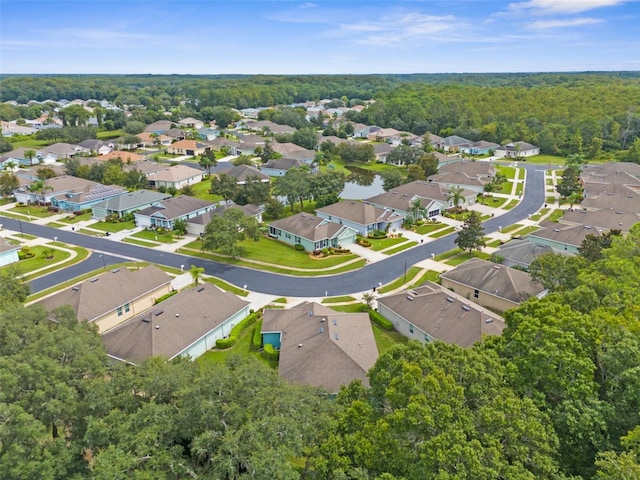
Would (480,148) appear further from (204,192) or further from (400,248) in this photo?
(204,192)

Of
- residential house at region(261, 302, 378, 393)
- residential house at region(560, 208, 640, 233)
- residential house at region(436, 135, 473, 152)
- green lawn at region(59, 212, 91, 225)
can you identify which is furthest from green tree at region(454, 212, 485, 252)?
residential house at region(436, 135, 473, 152)

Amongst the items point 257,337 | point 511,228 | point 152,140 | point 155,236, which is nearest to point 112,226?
point 155,236

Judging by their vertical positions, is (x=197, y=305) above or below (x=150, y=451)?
below

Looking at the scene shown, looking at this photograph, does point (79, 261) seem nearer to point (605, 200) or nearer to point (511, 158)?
point (605, 200)

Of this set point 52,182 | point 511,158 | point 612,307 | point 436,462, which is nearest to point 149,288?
point 436,462

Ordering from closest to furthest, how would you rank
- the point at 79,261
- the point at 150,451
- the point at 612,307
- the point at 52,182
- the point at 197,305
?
the point at 150,451 → the point at 612,307 → the point at 197,305 → the point at 79,261 → the point at 52,182

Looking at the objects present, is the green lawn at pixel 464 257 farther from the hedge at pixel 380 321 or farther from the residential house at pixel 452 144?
the residential house at pixel 452 144

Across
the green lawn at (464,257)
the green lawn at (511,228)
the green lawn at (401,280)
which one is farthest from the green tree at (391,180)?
the green lawn at (401,280)
